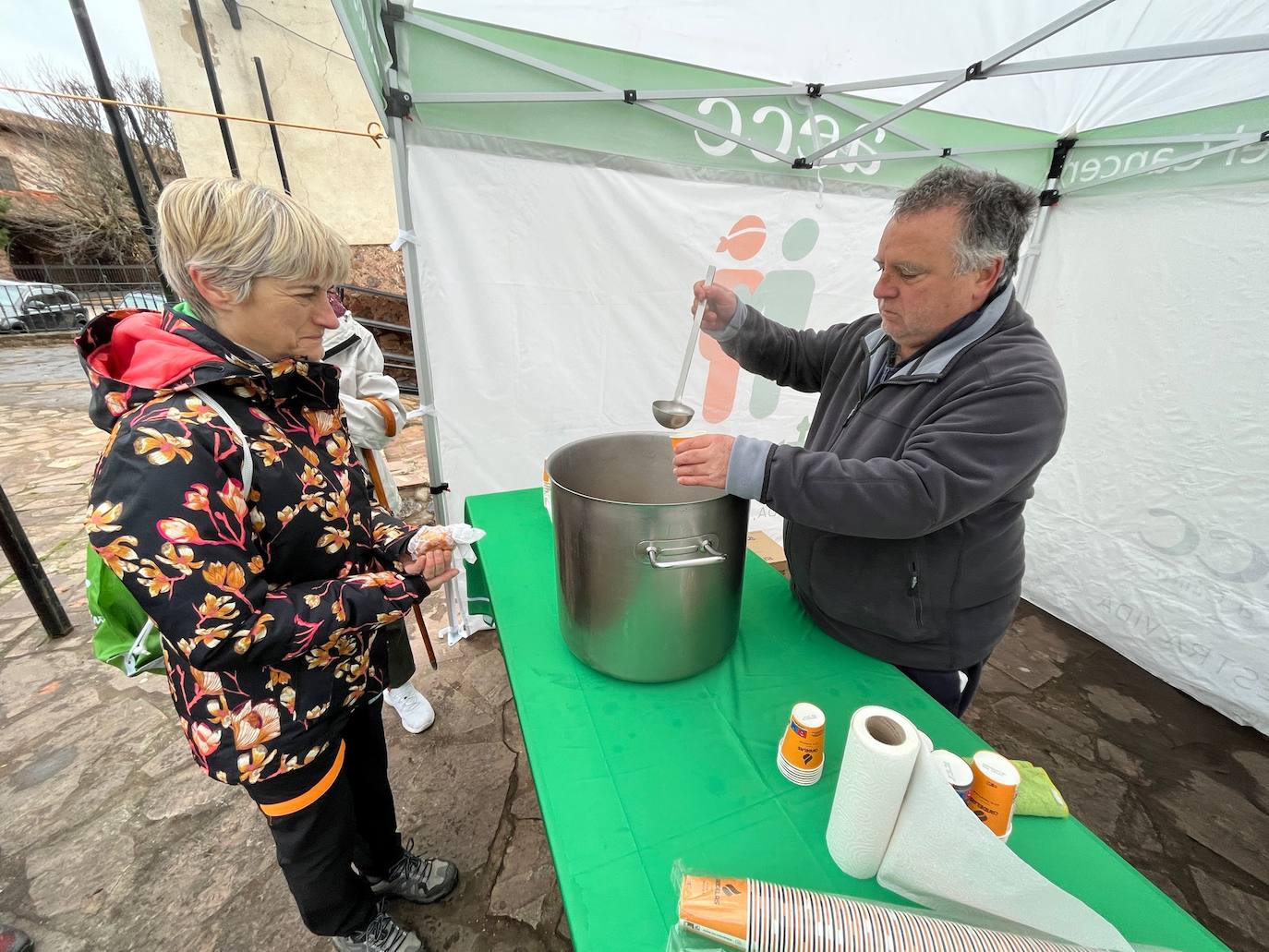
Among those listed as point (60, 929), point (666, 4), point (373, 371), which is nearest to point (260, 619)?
point (373, 371)

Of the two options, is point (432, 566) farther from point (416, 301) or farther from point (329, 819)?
point (416, 301)

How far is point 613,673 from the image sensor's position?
100 centimetres

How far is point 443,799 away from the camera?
5.66 feet

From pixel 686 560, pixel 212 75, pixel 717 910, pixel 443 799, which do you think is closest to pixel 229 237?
pixel 686 560

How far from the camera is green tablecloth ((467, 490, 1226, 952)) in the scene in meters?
0.67

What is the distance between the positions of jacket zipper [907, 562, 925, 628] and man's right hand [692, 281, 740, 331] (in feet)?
2.81

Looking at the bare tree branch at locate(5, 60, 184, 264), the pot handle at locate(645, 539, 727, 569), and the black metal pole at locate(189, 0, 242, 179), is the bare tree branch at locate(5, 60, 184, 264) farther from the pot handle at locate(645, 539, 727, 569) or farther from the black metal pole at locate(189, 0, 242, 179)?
the pot handle at locate(645, 539, 727, 569)

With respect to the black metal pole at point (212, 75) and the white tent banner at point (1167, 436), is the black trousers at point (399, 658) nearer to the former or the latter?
the white tent banner at point (1167, 436)

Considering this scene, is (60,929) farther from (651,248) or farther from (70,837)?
(651,248)

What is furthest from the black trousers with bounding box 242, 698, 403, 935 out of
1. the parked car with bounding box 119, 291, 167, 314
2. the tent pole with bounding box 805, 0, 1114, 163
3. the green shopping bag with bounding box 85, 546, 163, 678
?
the parked car with bounding box 119, 291, 167, 314

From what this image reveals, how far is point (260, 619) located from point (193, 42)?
36.9ft

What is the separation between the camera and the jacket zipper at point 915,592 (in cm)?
101

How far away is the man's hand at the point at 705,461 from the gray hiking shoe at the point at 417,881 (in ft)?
4.63

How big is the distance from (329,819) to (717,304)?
1.54 metres
